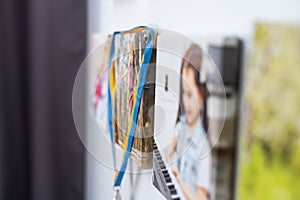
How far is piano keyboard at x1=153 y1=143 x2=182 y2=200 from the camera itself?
1.61 feet

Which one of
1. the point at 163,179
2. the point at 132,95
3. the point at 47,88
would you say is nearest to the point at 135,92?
the point at 132,95

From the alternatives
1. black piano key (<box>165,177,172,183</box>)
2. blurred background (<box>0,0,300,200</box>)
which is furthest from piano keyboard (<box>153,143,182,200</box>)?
blurred background (<box>0,0,300,200</box>)

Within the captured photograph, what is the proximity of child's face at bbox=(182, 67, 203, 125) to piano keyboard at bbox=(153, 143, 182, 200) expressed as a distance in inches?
4.6

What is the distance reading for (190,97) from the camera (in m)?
0.43

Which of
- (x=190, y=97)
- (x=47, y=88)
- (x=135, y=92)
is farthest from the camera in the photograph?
(x=47, y=88)

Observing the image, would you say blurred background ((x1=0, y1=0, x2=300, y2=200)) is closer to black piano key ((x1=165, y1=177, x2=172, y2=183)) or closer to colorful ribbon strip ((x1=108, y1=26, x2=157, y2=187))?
colorful ribbon strip ((x1=108, y1=26, x2=157, y2=187))

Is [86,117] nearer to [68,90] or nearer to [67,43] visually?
[68,90]

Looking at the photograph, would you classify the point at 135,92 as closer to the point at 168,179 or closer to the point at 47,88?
the point at 168,179

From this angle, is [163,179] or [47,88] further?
[47,88]

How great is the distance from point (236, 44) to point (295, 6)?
7 centimetres

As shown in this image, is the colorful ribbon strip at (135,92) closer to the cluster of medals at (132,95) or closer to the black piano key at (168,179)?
the cluster of medals at (132,95)

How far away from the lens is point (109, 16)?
857mm

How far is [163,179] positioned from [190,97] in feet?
0.56

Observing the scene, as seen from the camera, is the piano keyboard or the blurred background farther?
the blurred background
